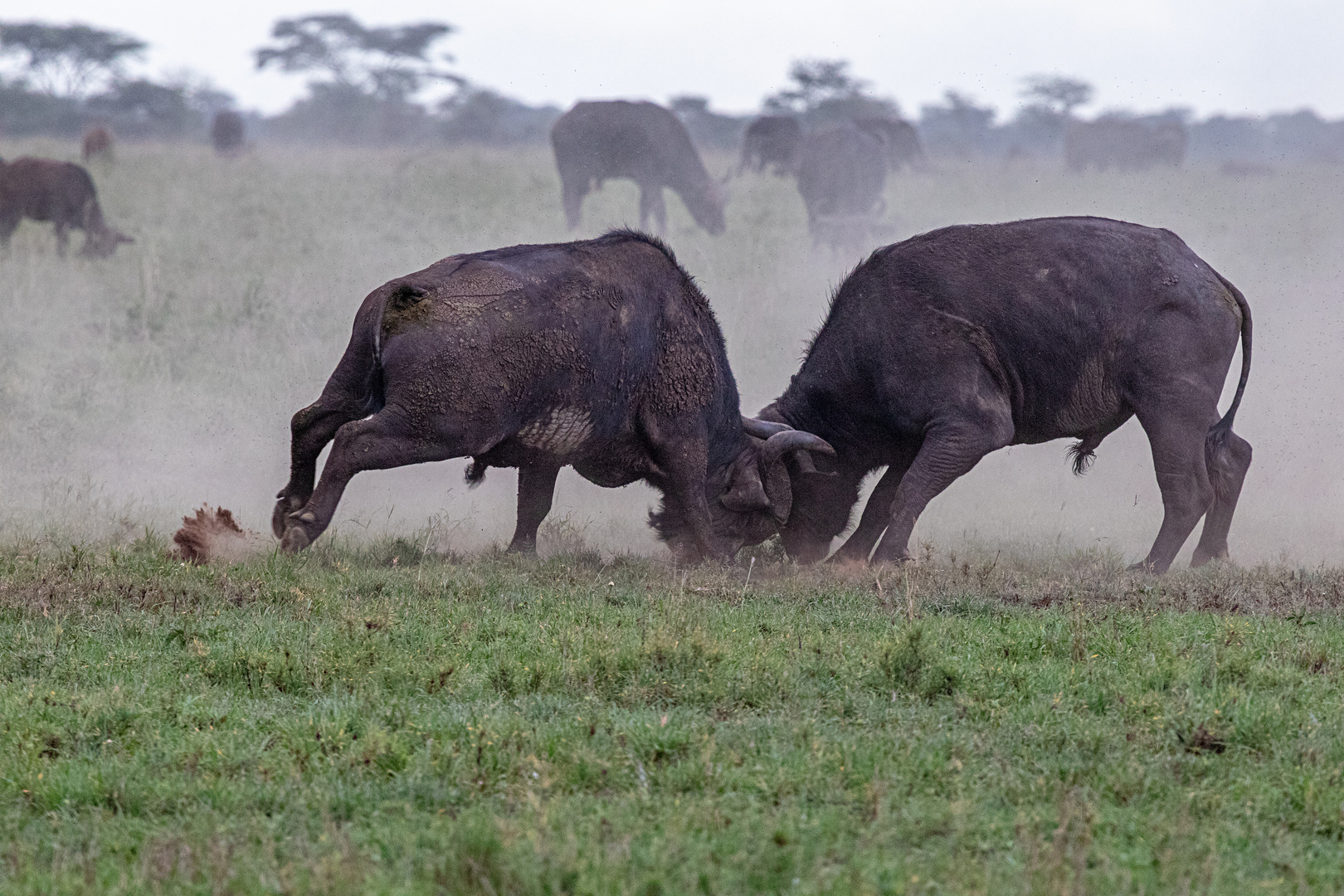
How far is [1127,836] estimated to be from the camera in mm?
3977

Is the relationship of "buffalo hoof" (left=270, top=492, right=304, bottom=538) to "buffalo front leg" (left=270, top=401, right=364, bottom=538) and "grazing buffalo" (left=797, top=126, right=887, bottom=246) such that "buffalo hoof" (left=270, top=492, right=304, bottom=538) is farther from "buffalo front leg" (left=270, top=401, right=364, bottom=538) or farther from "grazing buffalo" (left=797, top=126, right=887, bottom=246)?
"grazing buffalo" (left=797, top=126, right=887, bottom=246)

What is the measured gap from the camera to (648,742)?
464 centimetres

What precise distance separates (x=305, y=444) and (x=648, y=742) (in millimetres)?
4458

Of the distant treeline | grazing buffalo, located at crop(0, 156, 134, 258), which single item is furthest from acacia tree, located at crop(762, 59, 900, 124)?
grazing buffalo, located at crop(0, 156, 134, 258)

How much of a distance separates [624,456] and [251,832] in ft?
17.3

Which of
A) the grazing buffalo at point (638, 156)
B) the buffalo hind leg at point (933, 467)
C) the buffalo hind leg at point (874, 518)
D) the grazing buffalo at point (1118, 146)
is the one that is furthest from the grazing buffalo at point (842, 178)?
the buffalo hind leg at point (933, 467)

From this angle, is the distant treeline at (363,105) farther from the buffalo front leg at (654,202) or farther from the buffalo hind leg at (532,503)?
the buffalo hind leg at (532,503)

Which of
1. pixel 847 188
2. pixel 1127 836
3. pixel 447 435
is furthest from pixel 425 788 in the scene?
pixel 847 188

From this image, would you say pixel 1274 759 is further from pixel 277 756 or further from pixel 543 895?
pixel 277 756

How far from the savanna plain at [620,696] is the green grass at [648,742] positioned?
0.02 m

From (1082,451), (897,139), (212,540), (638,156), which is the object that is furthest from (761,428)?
(897,139)

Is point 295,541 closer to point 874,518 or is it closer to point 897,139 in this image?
point 874,518

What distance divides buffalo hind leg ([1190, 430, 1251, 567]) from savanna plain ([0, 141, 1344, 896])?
0.90ft

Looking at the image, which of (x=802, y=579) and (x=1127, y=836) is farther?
(x=802, y=579)
